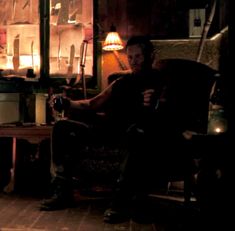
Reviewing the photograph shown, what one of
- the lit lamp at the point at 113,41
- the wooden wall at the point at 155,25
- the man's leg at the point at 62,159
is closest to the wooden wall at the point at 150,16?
the wooden wall at the point at 155,25

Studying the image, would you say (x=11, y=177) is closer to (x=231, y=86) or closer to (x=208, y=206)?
(x=208, y=206)

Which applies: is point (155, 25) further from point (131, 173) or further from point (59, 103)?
point (131, 173)

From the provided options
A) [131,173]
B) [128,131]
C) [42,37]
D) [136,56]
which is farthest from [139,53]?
Answer: [42,37]

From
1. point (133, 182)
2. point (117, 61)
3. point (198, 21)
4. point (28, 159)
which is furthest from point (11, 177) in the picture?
point (198, 21)

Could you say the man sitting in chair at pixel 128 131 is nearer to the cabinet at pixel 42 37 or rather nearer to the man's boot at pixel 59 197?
the man's boot at pixel 59 197

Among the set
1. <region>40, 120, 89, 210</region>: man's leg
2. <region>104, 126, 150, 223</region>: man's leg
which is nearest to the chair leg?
<region>104, 126, 150, 223</region>: man's leg

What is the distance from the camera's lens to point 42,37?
18.7ft

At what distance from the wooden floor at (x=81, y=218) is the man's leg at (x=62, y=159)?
130mm

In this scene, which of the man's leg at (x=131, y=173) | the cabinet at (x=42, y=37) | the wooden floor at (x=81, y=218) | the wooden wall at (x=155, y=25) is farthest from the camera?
the cabinet at (x=42, y=37)

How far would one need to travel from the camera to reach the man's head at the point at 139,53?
3.71 meters

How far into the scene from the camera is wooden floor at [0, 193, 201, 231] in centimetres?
305

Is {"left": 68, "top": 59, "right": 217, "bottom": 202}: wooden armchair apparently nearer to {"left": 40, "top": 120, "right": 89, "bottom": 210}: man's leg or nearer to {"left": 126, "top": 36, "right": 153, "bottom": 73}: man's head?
{"left": 126, "top": 36, "right": 153, "bottom": 73}: man's head

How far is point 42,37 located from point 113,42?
1.30 metres

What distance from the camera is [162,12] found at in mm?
5508
